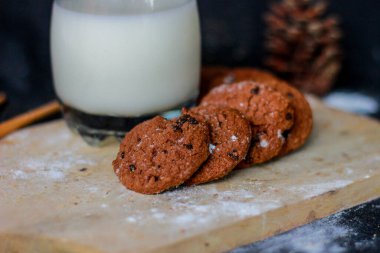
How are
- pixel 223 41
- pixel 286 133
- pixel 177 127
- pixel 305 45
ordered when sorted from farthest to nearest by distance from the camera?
1. pixel 223 41
2. pixel 305 45
3. pixel 286 133
4. pixel 177 127

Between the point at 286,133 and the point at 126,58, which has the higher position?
the point at 126,58

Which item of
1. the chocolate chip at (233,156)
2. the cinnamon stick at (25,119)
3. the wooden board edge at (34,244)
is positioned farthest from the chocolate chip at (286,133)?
the cinnamon stick at (25,119)

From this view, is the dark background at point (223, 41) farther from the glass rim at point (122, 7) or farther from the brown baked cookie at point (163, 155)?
the brown baked cookie at point (163, 155)

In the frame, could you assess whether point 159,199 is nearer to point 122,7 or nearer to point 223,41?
point 122,7

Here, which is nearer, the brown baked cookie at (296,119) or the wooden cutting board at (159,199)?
the wooden cutting board at (159,199)

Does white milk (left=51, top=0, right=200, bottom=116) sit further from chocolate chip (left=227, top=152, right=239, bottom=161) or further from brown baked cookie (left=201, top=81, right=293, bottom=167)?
chocolate chip (left=227, top=152, right=239, bottom=161)

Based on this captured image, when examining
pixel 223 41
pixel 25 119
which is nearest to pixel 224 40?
pixel 223 41

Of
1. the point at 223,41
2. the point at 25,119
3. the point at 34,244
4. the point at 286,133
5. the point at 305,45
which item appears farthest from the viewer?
the point at 223,41
